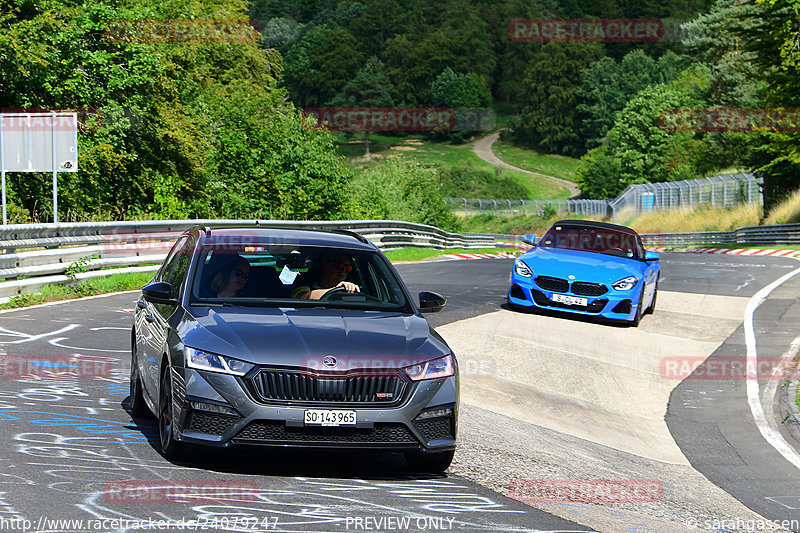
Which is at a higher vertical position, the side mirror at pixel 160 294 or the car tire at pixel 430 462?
the side mirror at pixel 160 294

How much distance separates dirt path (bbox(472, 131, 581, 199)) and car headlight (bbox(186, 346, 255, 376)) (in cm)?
12681

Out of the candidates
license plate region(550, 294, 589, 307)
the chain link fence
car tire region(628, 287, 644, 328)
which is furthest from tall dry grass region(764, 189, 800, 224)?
license plate region(550, 294, 589, 307)

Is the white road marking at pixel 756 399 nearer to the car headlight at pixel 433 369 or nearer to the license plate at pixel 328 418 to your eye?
the car headlight at pixel 433 369

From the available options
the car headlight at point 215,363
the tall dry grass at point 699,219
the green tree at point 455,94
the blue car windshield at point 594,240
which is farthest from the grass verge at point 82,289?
the green tree at point 455,94

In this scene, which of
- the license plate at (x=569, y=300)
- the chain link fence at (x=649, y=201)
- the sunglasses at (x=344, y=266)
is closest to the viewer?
the sunglasses at (x=344, y=266)

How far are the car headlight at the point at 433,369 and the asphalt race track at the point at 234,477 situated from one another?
664 mm

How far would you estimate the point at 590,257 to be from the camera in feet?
56.6

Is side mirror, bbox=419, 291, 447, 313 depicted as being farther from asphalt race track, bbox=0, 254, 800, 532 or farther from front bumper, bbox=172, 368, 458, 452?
front bumper, bbox=172, 368, 458, 452

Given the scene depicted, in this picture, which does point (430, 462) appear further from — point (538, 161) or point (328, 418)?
point (538, 161)

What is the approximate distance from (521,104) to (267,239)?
171m

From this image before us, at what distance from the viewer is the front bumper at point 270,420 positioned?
6.22m

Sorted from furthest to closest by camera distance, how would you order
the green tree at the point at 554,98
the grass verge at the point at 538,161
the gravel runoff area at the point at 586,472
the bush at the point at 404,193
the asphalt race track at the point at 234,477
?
1. the green tree at the point at 554,98
2. the grass verge at the point at 538,161
3. the bush at the point at 404,193
4. the gravel runoff area at the point at 586,472
5. the asphalt race track at the point at 234,477

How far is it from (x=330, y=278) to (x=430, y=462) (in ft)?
5.52

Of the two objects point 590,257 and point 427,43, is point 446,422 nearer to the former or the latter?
point 590,257
